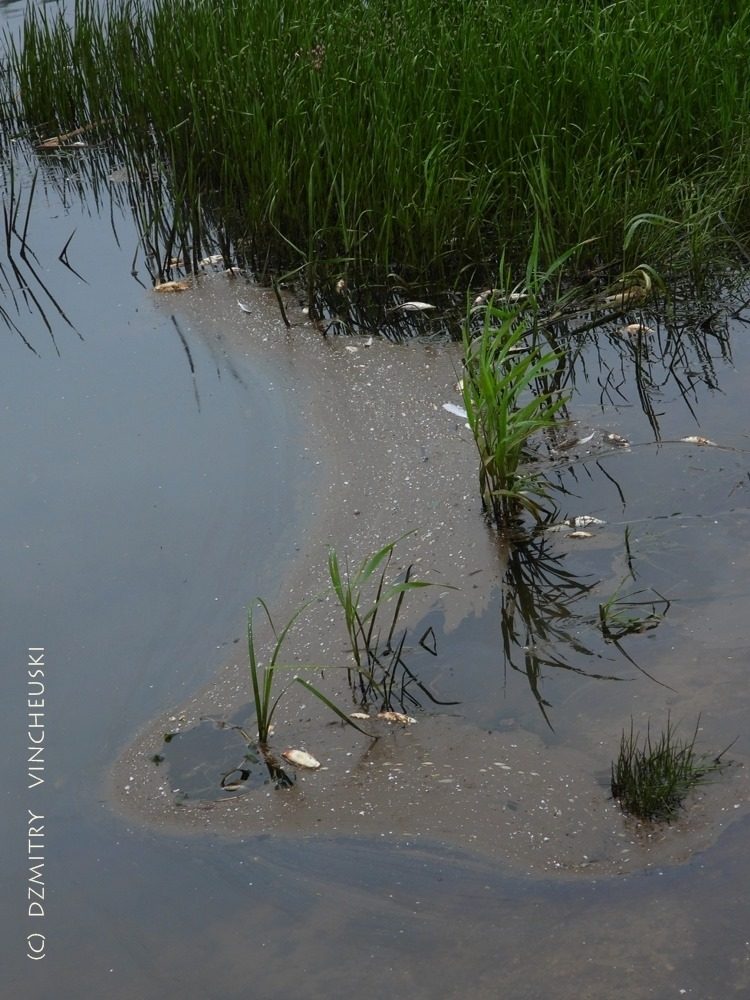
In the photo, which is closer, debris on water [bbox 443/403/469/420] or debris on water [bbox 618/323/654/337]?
debris on water [bbox 443/403/469/420]

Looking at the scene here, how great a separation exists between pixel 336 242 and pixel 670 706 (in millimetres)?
2730

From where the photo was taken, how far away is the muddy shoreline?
6.89ft

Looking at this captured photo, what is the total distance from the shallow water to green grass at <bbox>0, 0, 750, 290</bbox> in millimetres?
564

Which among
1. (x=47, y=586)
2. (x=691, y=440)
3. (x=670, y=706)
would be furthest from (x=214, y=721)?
(x=691, y=440)

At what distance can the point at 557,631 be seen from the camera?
8.68 feet

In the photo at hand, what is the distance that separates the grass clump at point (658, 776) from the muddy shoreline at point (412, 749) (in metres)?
0.03

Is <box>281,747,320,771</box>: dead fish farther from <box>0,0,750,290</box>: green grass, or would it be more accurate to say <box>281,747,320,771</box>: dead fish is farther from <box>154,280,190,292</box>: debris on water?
<box>154,280,190,292</box>: debris on water

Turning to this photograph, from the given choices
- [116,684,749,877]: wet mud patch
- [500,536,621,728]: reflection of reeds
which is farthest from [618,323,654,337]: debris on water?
[116,684,749,877]: wet mud patch

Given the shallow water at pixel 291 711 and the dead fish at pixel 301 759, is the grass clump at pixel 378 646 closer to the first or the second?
the shallow water at pixel 291 711

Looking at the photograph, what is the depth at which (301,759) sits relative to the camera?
2336 millimetres

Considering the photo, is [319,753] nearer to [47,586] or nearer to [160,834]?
[160,834]

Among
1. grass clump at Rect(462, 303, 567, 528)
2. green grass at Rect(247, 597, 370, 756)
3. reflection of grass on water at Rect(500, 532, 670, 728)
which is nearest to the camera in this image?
green grass at Rect(247, 597, 370, 756)

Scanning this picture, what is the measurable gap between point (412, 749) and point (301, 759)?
23cm

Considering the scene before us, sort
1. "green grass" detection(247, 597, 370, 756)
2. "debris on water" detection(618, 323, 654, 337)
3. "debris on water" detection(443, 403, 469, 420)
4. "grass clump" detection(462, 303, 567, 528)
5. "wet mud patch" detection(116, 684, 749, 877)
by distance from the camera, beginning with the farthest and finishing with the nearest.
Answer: "debris on water" detection(618, 323, 654, 337), "debris on water" detection(443, 403, 469, 420), "grass clump" detection(462, 303, 567, 528), "green grass" detection(247, 597, 370, 756), "wet mud patch" detection(116, 684, 749, 877)
